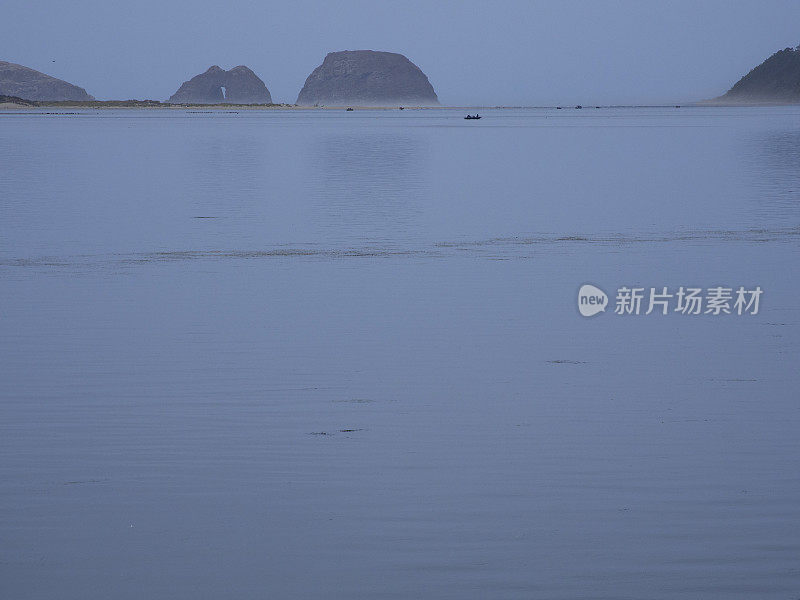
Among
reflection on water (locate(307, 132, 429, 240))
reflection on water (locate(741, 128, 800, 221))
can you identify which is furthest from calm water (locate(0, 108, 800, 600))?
reflection on water (locate(741, 128, 800, 221))

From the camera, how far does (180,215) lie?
4156cm

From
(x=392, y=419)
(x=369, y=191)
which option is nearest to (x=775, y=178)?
(x=369, y=191)

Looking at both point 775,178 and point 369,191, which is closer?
point 369,191

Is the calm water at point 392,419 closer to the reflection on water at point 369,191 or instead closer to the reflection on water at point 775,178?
the reflection on water at point 369,191

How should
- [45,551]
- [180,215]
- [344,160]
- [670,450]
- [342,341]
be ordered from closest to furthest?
[45,551] → [670,450] → [342,341] → [180,215] → [344,160]

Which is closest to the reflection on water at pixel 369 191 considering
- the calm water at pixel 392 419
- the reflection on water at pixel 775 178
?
the calm water at pixel 392 419

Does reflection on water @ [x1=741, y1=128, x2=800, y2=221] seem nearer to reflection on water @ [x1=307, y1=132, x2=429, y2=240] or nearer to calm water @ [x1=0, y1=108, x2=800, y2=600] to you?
calm water @ [x1=0, y1=108, x2=800, y2=600]

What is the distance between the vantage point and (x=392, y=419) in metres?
14.8

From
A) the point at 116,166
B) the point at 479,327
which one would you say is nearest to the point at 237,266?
the point at 479,327

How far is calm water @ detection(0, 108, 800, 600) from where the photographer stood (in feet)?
33.6

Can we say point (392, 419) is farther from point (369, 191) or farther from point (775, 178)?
point (775, 178)

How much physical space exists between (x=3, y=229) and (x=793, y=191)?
32864 mm

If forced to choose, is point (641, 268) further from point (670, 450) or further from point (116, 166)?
point (116, 166)

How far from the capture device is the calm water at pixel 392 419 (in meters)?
10.2
